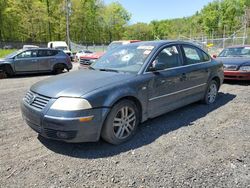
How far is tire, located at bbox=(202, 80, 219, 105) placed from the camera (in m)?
6.02

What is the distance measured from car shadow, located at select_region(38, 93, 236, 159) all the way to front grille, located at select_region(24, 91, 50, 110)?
2.25ft

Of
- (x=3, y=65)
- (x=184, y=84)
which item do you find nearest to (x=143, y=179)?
(x=184, y=84)

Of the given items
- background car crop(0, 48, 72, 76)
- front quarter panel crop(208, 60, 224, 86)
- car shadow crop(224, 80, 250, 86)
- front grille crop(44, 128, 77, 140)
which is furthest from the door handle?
background car crop(0, 48, 72, 76)

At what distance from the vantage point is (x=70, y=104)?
3.38m

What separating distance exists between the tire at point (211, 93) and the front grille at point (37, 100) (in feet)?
12.7

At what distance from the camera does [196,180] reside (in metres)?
2.97

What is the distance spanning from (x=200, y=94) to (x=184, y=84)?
0.89m

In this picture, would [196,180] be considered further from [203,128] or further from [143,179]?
[203,128]

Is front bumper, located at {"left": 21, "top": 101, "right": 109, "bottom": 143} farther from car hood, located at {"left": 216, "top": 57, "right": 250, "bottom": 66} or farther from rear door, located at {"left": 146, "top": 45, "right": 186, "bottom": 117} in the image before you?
car hood, located at {"left": 216, "top": 57, "right": 250, "bottom": 66}

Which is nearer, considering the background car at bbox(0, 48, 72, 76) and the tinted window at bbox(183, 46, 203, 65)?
the tinted window at bbox(183, 46, 203, 65)

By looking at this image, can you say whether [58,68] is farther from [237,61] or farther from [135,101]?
[135,101]

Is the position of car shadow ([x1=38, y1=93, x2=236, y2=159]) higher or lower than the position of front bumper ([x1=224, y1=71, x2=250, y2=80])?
lower

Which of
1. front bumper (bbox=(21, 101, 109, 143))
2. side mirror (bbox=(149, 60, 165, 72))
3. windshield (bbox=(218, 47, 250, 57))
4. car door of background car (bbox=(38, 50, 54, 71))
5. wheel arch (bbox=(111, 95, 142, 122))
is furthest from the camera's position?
car door of background car (bbox=(38, 50, 54, 71))

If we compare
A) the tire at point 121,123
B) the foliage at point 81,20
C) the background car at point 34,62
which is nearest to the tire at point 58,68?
the background car at point 34,62
